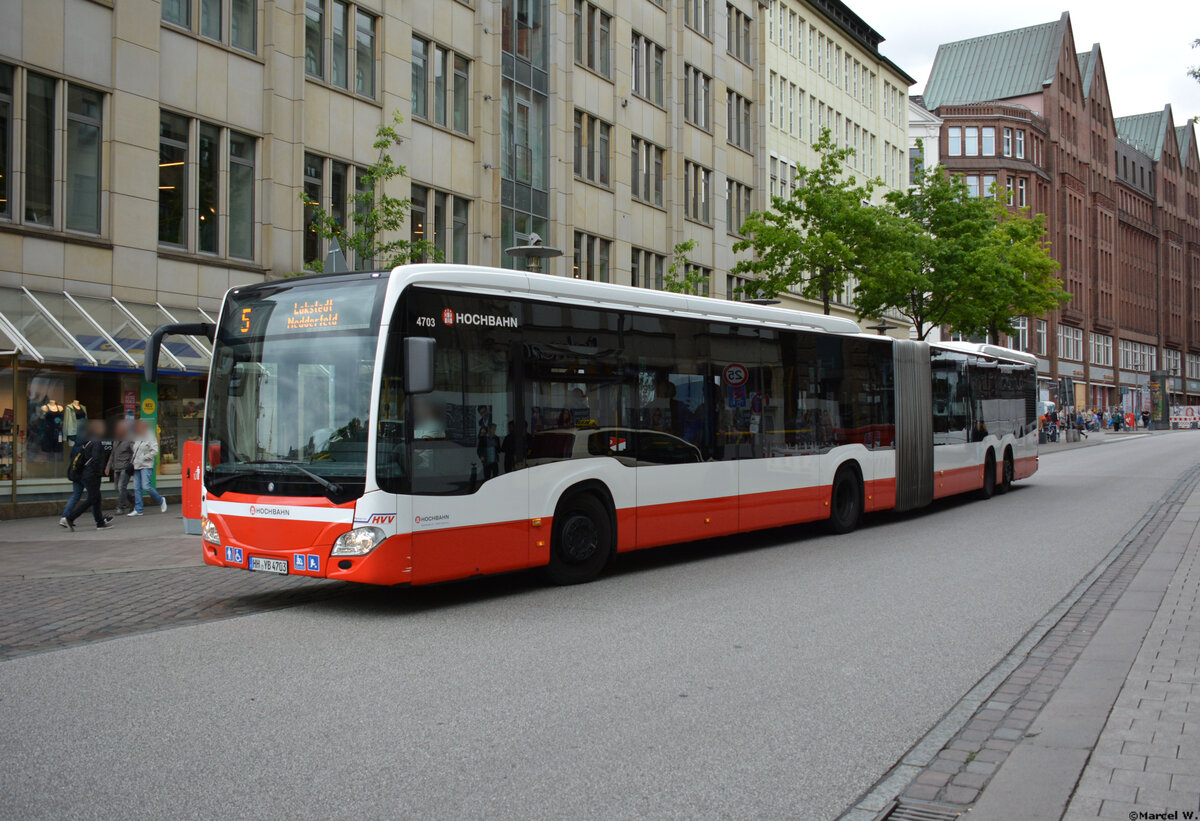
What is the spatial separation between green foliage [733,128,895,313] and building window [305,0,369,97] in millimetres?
12733

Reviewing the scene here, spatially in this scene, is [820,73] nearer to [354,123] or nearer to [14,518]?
[354,123]

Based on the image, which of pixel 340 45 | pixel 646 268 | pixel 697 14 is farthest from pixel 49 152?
pixel 697 14

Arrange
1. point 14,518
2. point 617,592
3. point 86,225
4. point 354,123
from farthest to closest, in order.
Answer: point 354,123, point 86,225, point 14,518, point 617,592

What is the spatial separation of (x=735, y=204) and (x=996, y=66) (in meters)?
57.2

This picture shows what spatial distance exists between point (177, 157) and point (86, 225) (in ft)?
8.06

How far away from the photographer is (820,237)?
34656mm

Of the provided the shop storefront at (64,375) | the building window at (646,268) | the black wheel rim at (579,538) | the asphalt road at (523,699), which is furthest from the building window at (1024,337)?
the black wheel rim at (579,538)

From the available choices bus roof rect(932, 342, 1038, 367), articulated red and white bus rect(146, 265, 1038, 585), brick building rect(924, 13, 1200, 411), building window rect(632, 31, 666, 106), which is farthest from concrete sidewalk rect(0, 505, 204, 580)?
brick building rect(924, 13, 1200, 411)

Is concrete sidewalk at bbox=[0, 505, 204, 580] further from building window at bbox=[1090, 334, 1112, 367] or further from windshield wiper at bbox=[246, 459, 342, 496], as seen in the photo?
building window at bbox=[1090, 334, 1112, 367]

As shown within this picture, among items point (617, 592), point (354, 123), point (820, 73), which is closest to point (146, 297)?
point (354, 123)

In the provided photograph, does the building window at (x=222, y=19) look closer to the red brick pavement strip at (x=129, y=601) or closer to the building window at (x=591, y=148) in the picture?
the building window at (x=591, y=148)

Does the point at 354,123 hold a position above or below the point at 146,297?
above

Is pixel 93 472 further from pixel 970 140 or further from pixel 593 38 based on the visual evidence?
pixel 970 140

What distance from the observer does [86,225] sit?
67.1ft
